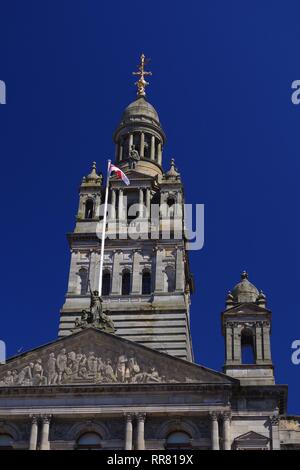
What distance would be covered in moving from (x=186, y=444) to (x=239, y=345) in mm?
6286

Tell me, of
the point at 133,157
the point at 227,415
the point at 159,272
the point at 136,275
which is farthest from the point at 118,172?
the point at 227,415

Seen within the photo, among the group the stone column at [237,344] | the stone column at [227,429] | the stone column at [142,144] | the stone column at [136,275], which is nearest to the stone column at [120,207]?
the stone column at [136,275]

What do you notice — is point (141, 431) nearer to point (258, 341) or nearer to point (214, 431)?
point (214, 431)

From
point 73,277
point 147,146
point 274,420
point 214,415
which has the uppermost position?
point 147,146

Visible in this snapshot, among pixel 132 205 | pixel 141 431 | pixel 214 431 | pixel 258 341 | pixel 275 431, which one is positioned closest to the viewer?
pixel 214 431

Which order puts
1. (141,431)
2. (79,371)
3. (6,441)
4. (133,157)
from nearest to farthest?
(141,431)
(6,441)
(79,371)
(133,157)

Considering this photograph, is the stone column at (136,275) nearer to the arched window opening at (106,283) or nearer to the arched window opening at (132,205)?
the arched window opening at (106,283)

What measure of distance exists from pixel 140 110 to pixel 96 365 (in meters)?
26.1

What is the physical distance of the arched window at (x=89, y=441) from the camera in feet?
137

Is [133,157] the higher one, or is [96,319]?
[133,157]

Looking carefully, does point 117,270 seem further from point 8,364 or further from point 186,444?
point 186,444

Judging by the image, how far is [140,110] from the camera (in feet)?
211
